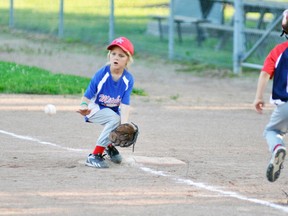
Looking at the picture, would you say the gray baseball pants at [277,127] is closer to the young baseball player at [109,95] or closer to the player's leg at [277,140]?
the player's leg at [277,140]

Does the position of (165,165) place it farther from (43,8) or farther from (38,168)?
(43,8)

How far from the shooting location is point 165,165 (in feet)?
29.6

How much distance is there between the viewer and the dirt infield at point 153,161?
7.18 m

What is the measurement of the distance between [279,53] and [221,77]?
11.2m

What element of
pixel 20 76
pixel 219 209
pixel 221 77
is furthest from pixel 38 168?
pixel 221 77

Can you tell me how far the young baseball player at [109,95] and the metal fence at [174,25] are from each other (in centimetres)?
965

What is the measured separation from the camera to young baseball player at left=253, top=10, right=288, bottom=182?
7.36 m

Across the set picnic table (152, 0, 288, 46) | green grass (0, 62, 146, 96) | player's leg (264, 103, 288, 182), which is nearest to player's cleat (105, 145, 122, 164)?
player's leg (264, 103, 288, 182)

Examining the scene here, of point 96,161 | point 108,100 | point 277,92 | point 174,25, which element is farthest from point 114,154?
point 174,25

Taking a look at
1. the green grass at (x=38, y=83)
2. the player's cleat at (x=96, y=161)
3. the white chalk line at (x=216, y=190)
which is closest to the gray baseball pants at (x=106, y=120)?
the player's cleat at (x=96, y=161)

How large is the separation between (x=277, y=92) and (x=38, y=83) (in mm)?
8678

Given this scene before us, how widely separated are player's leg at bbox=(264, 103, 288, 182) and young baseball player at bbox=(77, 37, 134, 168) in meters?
1.75

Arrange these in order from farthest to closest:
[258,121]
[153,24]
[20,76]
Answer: [153,24], [20,76], [258,121]

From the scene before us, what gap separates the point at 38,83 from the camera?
51.4 feet
